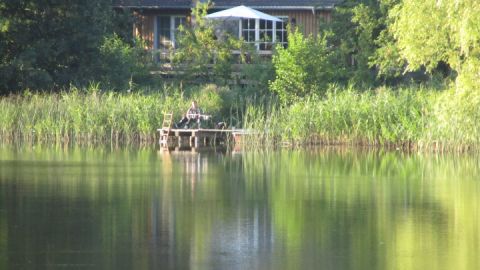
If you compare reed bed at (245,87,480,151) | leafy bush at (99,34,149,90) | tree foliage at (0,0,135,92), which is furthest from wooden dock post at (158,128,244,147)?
tree foliage at (0,0,135,92)

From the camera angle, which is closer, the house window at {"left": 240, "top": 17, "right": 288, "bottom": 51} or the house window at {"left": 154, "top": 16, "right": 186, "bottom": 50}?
the house window at {"left": 240, "top": 17, "right": 288, "bottom": 51}

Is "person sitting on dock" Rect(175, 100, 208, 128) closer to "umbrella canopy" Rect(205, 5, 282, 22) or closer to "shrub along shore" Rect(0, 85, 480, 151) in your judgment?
"shrub along shore" Rect(0, 85, 480, 151)

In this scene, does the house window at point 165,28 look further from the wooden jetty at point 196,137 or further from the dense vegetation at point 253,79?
the wooden jetty at point 196,137

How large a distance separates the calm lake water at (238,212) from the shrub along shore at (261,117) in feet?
12.5

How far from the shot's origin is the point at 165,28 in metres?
51.9

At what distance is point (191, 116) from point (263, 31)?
507 inches

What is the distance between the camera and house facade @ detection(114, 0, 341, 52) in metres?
49.5

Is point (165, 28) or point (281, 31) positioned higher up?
point (165, 28)

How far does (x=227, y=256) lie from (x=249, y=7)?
34915mm

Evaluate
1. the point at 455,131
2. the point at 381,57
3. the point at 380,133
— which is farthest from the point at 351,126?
the point at 381,57

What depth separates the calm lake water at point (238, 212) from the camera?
1541 cm

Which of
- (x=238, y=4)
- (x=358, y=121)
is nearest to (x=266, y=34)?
(x=238, y=4)

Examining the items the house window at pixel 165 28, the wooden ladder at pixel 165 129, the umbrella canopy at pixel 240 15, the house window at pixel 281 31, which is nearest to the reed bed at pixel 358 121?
the wooden ladder at pixel 165 129

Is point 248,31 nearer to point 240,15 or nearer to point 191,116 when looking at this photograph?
point 240,15
